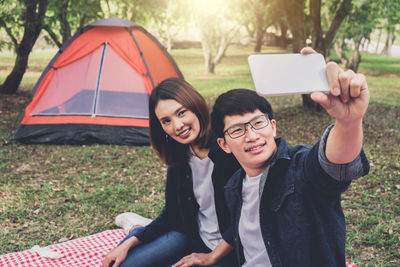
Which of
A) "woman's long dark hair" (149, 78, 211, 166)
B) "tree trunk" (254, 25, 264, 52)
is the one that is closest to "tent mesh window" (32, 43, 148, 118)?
"woman's long dark hair" (149, 78, 211, 166)

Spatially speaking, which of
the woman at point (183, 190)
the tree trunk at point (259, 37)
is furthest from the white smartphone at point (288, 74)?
the tree trunk at point (259, 37)

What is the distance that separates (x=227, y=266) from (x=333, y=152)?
113 cm

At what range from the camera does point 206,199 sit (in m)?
2.27

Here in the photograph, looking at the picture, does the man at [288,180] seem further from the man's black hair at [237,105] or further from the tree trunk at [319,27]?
the tree trunk at [319,27]

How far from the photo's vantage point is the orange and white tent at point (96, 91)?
5.93 metres

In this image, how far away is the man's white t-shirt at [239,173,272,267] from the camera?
1.63 meters

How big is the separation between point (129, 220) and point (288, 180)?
2.38 metres

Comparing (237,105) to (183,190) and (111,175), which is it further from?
(111,175)

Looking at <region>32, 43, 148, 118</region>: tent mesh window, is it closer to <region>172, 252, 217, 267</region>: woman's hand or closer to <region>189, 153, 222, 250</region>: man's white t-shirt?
<region>189, 153, 222, 250</region>: man's white t-shirt

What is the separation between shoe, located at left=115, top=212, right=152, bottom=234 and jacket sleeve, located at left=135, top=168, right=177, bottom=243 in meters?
1.12

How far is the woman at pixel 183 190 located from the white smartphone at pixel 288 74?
1.11m

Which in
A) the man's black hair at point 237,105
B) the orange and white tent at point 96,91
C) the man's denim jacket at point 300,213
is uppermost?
the man's black hair at point 237,105

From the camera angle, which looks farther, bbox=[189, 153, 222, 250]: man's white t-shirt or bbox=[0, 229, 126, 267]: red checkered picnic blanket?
bbox=[0, 229, 126, 267]: red checkered picnic blanket

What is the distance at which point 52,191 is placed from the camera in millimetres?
4336
